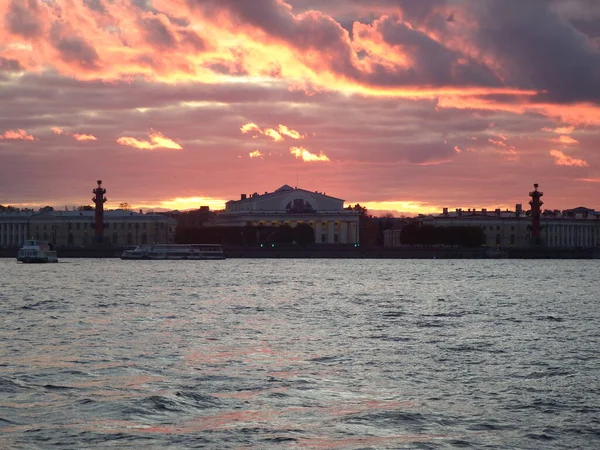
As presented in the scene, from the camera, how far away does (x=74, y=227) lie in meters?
132

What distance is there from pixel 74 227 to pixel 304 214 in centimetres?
2557

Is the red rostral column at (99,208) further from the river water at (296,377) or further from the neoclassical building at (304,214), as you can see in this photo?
the river water at (296,377)

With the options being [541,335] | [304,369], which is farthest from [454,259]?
[304,369]

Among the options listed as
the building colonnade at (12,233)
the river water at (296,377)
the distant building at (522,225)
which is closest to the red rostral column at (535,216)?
the distant building at (522,225)

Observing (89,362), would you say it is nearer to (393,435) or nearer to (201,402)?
(201,402)

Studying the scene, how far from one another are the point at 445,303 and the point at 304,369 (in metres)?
17.6

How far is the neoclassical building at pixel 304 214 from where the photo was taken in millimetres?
131750

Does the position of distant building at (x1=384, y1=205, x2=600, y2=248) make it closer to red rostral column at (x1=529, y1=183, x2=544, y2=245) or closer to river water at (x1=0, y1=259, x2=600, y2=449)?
red rostral column at (x1=529, y1=183, x2=544, y2=245)

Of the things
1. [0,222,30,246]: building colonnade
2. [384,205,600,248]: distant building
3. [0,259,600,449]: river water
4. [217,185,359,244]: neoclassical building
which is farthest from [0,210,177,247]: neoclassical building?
[0,259,600,449]: river water

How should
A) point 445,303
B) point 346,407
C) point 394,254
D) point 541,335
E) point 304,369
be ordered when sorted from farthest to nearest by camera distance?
point 394,254 < point 445,303 < point 541,335 < point 304,369 < point 346,407

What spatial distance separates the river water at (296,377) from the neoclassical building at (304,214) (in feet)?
332

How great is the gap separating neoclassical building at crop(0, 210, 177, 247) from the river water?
339 feet

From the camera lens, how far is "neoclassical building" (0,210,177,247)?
132250mm

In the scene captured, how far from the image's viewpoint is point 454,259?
106 metres
